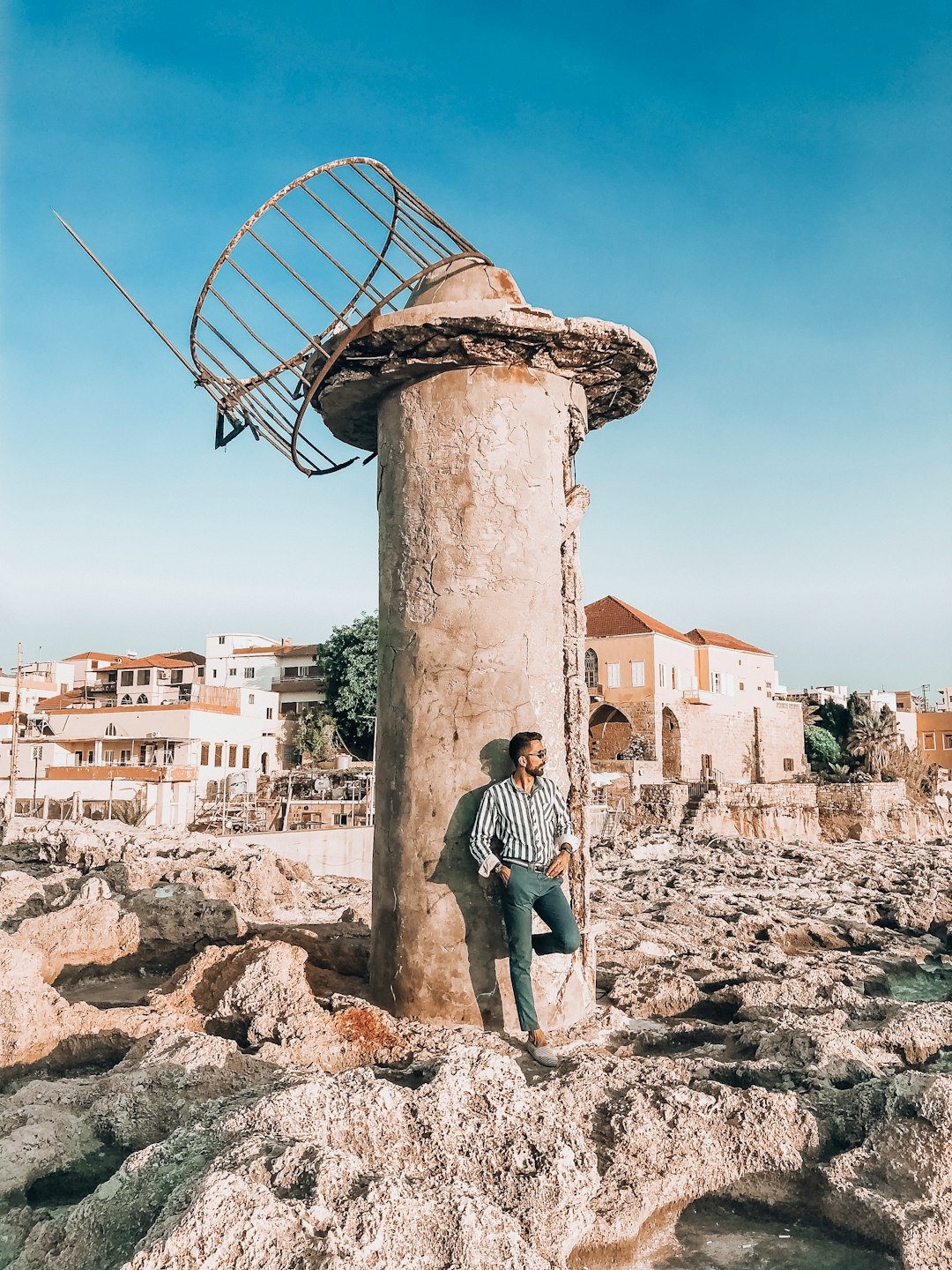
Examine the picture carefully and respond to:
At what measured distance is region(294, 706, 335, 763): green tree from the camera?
4278cm

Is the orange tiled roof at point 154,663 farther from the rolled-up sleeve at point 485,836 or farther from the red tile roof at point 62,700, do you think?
the rolled-up sleeve at point 485,836

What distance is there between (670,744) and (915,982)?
1595 inches

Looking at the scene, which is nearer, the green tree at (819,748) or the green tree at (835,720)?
the green tree at (819,748)

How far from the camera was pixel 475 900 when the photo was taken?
4.91 metres

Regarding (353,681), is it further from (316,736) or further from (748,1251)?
(748,1251)

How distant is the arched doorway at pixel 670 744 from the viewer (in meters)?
45.5

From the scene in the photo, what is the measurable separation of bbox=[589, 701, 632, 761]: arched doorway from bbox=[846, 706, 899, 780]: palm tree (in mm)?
11102

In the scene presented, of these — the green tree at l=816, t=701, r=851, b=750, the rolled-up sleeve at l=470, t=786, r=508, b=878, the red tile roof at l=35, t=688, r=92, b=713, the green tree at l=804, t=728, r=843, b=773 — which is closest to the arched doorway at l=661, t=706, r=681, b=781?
the green tree at l=804, t=728, r=843, b=773

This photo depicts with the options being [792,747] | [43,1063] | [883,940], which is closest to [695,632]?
[792,747]

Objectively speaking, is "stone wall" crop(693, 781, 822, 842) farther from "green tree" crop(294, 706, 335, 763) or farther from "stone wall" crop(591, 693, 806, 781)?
"green tree" crop(294, 706, 335, 763)

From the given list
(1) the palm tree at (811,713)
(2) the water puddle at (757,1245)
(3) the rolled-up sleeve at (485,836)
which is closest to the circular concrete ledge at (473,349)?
(3) the rolled-up sleeve at (485,836)

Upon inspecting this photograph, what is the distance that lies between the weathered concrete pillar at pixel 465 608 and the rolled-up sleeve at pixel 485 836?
0.16m

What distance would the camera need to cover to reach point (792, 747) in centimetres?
5294

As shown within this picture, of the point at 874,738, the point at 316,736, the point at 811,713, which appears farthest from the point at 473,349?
the point at 811,713
